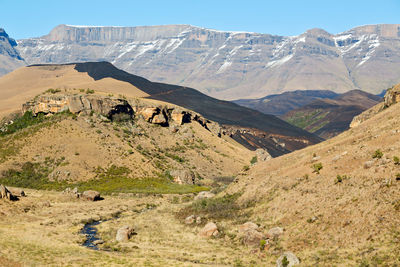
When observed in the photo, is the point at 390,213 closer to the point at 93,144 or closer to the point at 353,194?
the point at 353,194

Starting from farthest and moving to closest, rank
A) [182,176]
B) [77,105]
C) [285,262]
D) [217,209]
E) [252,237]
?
1. [77,105]
2. [182,176]
3. [217,209]
4. [252,237]
5. [285,262]

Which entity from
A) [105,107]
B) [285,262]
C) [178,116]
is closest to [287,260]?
[285,262]

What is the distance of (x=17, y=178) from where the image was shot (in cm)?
9925

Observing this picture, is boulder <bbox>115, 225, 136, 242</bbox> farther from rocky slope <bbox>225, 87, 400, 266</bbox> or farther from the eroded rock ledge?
the eroded rock ledge

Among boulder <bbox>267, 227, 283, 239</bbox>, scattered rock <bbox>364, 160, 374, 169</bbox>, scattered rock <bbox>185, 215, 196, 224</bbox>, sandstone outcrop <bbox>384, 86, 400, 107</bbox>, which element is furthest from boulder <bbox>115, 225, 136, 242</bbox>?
sandstone outcrop <bbox>384, 86, 400, 107</bbox>

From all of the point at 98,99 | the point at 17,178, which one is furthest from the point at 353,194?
the point at 98,99

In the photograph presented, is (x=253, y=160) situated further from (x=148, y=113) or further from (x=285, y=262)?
(x=285, y=262)

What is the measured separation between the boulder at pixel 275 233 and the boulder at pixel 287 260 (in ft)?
21.2

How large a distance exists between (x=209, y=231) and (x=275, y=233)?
9346mm

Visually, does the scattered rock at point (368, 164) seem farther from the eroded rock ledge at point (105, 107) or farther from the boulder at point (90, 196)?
the eroded rock ledge at point (105, 107)

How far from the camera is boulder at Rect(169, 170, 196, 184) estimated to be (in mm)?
110938

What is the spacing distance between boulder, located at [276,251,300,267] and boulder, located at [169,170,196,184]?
6959 cm

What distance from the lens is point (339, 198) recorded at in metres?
51.4

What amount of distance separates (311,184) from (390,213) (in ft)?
52.1
